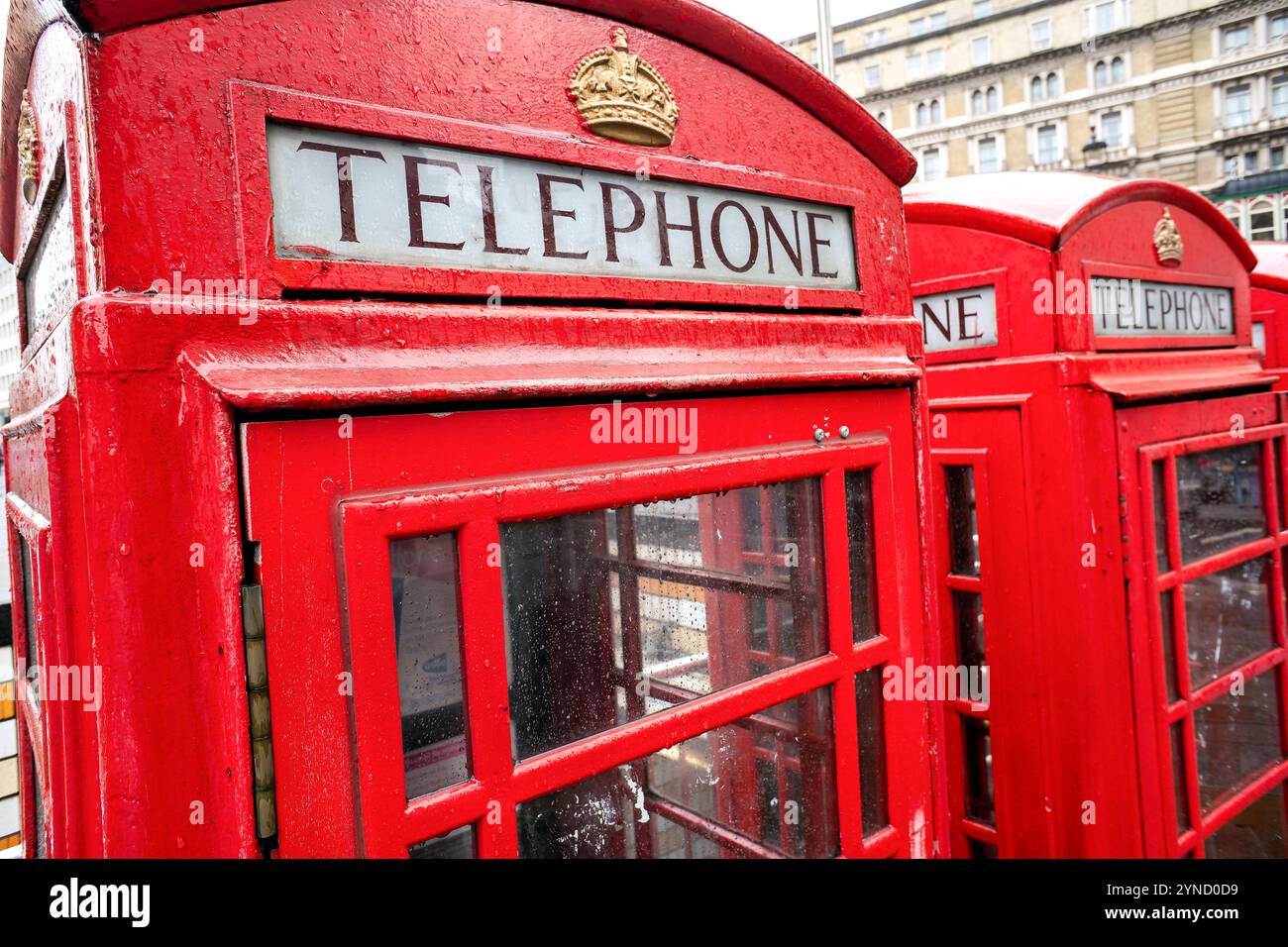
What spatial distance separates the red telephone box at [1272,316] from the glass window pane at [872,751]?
3.60 metres

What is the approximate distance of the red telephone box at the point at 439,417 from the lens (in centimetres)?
79

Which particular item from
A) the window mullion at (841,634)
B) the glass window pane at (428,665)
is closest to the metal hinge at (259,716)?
the glass window pane at (428,665)

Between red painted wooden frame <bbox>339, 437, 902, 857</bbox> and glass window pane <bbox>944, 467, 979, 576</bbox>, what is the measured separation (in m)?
1.46

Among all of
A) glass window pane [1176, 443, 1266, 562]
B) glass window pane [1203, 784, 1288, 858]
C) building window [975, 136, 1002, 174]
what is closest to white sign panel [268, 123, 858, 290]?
glass window pane [1176, 443, 1266, 562]

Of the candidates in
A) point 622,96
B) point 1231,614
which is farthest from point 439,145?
point 1231,614

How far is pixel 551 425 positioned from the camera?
1.03 m

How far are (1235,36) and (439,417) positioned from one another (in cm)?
2845

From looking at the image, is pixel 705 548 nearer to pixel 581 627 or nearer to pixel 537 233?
pixel 581 627

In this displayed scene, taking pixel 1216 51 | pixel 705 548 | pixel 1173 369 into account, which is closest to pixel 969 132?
pixel 1216 51

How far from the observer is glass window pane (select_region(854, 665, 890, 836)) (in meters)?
1.47

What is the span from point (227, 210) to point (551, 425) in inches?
17.3

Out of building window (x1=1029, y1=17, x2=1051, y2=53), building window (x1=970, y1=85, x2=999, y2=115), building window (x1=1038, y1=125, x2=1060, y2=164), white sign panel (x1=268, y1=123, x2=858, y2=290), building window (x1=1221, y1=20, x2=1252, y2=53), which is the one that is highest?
building window (x1=1029, y1=17, x2=1051, y2=53)

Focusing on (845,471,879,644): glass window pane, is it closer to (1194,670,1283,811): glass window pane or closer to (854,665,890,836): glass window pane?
(854,665,890,836): glass window pane

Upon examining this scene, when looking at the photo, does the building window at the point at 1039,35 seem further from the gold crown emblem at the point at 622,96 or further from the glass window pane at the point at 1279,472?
the gold crown emblem at the point at 622,96
